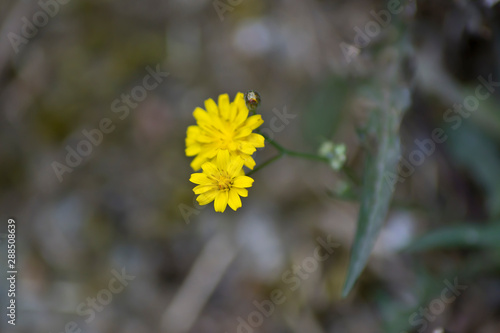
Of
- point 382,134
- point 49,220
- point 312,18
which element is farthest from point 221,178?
point 49,220

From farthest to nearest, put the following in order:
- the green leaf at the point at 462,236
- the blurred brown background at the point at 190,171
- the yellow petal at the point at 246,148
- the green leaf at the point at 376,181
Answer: the blurred brown background at the point at 190,171 → the green leaf at the point at 462,236 → the yellow petal at the point at 246,148 → the green leaf at the point at 376,181

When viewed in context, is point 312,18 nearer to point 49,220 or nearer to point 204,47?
point 204,47

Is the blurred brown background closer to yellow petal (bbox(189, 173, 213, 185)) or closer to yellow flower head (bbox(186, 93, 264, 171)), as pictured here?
yellow flower head (bbox(186, 93, 264, 171))

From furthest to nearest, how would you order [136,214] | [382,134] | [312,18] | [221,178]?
[136,214] → [312,18] → [382,134] → [221,178]

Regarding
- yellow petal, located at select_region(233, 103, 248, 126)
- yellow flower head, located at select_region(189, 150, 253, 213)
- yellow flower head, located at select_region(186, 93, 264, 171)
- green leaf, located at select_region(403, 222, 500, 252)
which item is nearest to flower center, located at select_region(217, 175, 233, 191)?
yellow flower head, located at select_region(189, 150, 253, 213)

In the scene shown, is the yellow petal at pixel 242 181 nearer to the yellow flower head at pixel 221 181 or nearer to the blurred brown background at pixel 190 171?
the yellow flower head at pixel 221 181

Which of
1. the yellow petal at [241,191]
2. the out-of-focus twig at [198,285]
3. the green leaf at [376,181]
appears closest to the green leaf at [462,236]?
the green leaf at [376,181]

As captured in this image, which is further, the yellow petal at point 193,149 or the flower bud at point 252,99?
the yellow petal at point 193,149
